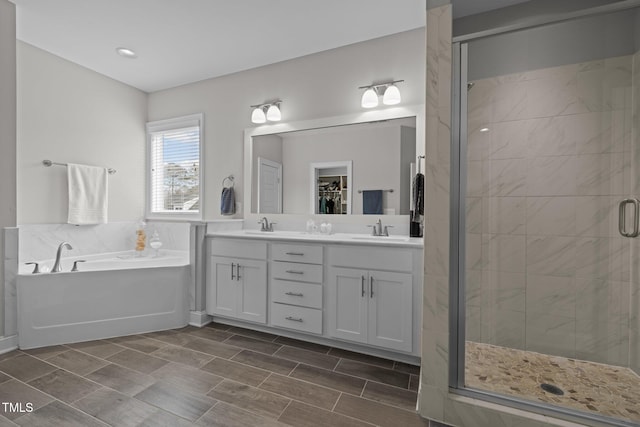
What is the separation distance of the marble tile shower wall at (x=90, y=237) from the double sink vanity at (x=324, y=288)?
1120mm

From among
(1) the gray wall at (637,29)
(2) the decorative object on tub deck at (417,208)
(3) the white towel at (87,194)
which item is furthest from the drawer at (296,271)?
(1) the gray wall at (637,29)

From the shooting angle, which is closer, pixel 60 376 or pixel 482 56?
pixel 482 56

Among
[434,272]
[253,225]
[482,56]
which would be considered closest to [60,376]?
[253,225]

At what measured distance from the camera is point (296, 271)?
243cm

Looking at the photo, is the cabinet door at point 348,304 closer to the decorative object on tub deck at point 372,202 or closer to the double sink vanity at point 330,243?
the double sink vanity at point 330,243

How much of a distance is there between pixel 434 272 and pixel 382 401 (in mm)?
785

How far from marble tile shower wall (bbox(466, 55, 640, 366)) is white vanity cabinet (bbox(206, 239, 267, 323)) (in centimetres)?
160

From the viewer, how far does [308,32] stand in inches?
104

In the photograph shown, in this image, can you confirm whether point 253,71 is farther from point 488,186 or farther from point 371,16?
point 488,186

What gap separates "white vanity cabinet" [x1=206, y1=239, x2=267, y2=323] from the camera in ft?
8.43

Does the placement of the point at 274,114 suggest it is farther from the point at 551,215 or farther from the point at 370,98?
the point at 551,215

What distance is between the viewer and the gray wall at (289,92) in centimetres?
266

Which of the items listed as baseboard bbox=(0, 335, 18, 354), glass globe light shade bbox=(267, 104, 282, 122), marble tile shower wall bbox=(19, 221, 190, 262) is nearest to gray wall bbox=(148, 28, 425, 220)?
glass globe light shade bbox=(267, 104, 282, 122)

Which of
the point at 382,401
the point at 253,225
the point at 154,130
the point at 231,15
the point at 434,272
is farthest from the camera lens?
the point at 154,130
